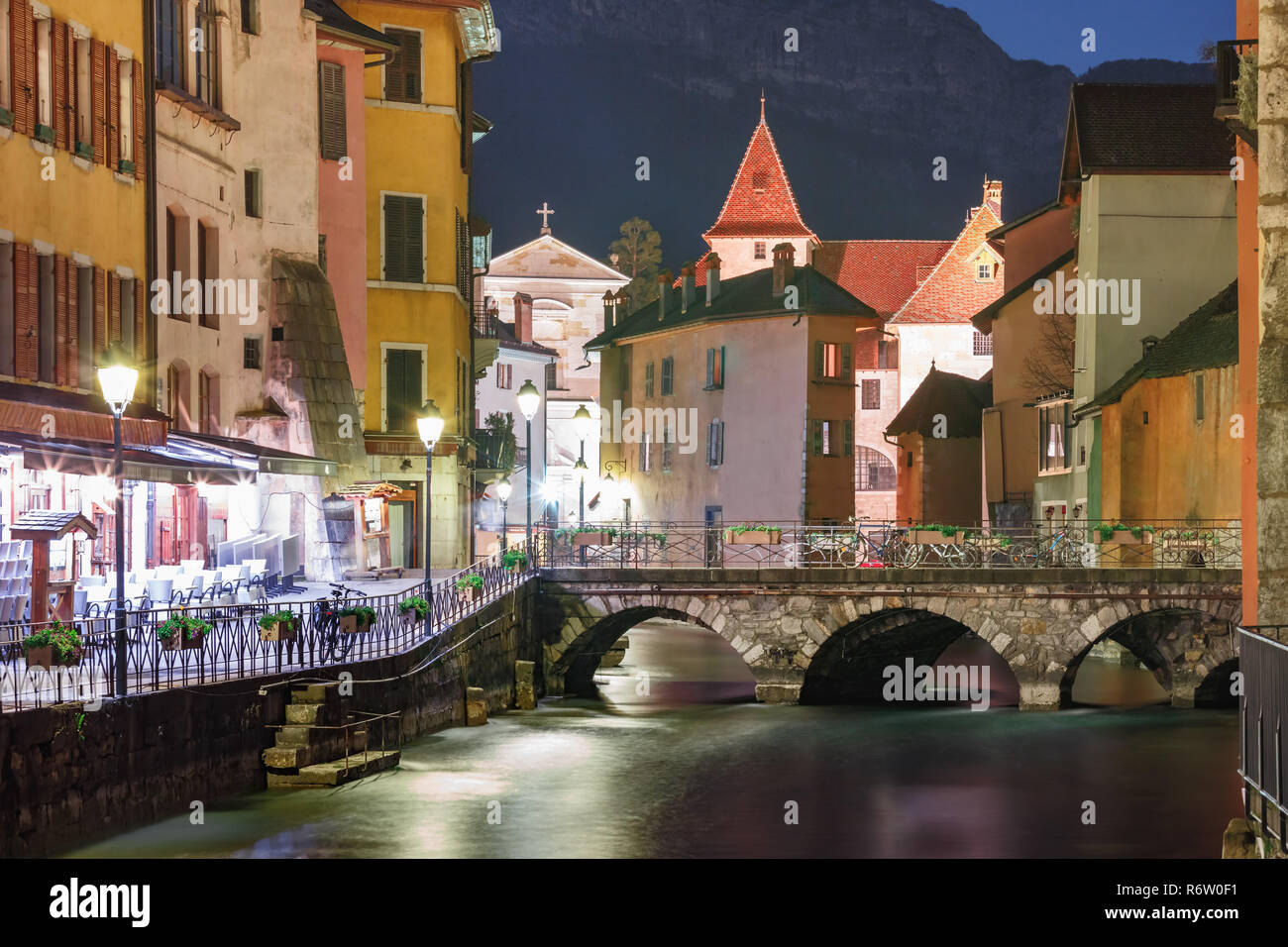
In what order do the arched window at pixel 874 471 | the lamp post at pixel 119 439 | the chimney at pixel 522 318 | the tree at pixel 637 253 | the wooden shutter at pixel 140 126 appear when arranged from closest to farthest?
1. the lamp post at pixel 119 439
2. the wooden shutter at pixel 140 126
3. the chimney at pixel 522 318
4. the arched window at pixel 874 471
5. the tree at pixel 637 253

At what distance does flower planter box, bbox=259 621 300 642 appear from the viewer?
25984 millimetres

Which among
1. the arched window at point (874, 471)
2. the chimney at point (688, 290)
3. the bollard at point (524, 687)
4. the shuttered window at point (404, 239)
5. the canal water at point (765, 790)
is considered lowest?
the canal water at point (765, 790)

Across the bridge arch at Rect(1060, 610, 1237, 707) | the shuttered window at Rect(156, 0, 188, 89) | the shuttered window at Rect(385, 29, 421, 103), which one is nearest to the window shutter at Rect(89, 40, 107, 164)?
the shuttered window at Rect(156, 0, 188, 89)

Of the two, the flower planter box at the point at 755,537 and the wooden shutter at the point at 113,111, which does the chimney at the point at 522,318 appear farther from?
the wooden shutter at the point at 113,111

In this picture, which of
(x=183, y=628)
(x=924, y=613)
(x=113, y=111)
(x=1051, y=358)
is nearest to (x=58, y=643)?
(x=183, y=628)

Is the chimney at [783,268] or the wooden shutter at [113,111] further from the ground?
the chimney at [783,268]

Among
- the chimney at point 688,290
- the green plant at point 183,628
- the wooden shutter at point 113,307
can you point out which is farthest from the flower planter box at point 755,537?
the green plant at point 183,628

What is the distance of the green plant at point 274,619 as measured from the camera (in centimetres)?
2595

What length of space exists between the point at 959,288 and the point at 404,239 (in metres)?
48.3

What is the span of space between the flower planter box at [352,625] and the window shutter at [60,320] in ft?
18.4

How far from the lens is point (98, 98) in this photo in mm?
29812

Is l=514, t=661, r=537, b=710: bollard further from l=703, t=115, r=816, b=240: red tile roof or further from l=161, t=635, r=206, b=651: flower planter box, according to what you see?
l=703, t=115, r=816, b=240: red tile roof

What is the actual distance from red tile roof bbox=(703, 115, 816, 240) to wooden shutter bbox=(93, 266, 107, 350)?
70.9 meters
